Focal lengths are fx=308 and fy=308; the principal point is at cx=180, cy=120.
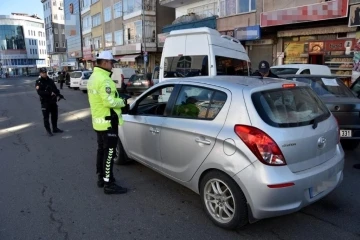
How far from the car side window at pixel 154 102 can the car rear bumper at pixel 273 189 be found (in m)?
1.60

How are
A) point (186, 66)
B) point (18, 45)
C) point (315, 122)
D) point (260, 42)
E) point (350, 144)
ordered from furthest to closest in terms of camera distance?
point (18, 45)
point (260, 42)
point (186, 66)
point (350, 144)
point (315, 122)

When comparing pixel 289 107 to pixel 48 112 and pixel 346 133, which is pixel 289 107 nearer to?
pixel 346 133

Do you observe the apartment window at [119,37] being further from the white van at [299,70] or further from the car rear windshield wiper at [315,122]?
the car rear windshield wiper at [315,122]

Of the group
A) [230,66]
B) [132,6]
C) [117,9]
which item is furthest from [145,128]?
[117,9]

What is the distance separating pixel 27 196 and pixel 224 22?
16509 millimetres

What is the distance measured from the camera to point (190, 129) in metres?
3.39

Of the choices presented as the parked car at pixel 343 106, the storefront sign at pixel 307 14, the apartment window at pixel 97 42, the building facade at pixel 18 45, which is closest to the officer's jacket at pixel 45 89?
the parked car at pixel 343 106

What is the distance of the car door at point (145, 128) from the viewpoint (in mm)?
4013

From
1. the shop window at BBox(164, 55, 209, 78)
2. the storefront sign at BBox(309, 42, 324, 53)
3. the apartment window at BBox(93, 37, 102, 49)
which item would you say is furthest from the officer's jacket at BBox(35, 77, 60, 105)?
the apartment window at BBox(93, 37, 102, 49)

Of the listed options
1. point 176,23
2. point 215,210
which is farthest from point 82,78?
point 215,210

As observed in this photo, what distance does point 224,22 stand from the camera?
18.3m

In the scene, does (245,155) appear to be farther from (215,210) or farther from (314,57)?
(314,57)

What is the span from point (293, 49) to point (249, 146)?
576 inches

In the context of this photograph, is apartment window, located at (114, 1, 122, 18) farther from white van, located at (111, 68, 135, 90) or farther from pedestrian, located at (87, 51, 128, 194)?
pedestrian, located at (87, 51, 128, 194)
